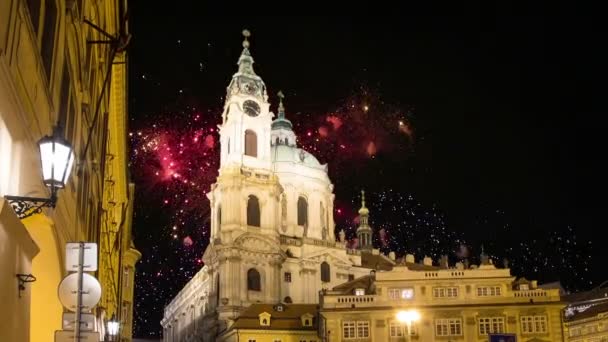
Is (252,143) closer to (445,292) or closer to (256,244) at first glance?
(256,244)

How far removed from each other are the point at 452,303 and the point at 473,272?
3.25 m

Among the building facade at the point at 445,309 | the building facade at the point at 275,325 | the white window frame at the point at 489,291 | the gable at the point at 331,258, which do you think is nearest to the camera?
the building facade at the point at 445,309

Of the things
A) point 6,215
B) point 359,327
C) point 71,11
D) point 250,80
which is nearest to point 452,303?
point 359,327

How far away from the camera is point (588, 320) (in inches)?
3329

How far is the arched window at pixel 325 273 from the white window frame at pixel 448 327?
25.5 meters

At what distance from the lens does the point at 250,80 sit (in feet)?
305

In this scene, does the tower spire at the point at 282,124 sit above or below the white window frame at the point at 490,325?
above

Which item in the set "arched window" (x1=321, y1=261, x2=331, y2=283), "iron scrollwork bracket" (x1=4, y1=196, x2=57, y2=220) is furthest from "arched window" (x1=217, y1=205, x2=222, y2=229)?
"iron scrollwork bracket" (x1=4, y1=196, x2=57, y2=220)

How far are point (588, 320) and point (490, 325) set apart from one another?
81.5 feet

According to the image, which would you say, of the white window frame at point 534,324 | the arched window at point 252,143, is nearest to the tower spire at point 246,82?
the arched window at point 252,143

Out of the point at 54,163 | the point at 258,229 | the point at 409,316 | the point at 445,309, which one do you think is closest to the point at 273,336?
the point at 445,309

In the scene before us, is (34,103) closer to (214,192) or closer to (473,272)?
(473,272)

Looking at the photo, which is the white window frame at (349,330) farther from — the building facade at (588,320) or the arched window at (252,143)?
the arched window at (252,143)

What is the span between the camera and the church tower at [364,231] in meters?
107
